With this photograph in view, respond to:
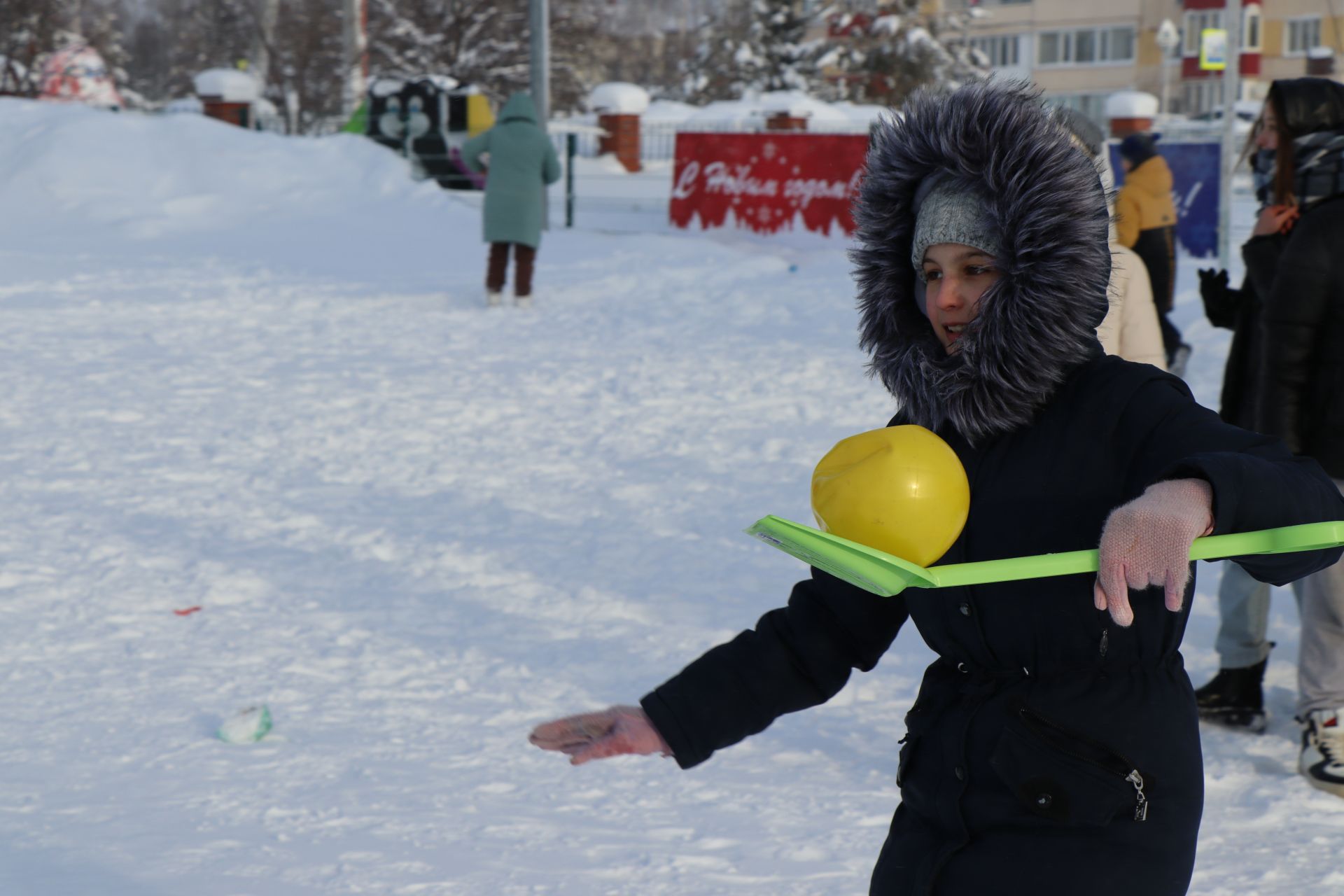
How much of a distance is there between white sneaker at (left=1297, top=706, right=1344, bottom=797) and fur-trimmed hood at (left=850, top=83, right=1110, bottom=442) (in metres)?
2.35

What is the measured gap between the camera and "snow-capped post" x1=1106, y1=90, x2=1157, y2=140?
19141 mm

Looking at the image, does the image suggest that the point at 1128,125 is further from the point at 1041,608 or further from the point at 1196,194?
the point at 1041,608

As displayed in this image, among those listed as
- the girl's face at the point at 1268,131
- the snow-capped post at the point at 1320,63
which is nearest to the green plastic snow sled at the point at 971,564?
the girl's face at the point at 1268,131

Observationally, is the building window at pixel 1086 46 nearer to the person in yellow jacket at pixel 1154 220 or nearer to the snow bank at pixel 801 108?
the snow bank at pixel 801 108

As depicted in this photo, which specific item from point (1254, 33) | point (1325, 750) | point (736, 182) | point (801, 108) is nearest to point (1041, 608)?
point (1325, 750)

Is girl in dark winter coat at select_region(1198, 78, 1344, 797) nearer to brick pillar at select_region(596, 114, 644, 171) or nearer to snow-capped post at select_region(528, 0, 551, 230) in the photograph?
snow-capped post at select_region(528, 0, 551, 230)

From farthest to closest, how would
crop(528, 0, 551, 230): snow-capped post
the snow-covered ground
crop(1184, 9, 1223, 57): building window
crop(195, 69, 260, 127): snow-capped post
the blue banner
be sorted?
crop(1184, 9, 1223, 57): building window, crop(195, 69, 260, 127): snow-capped post, crop(528, 0, 551, 230): snow-capped post, the blue banner, the snow-covered ground

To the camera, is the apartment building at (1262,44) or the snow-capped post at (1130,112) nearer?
the snow-capped post at (1130,112)

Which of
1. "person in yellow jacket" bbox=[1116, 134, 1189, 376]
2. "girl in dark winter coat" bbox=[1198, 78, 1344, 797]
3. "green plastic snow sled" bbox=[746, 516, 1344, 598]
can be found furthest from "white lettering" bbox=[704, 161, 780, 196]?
"green plastic snow sled" bbox=[746, 516, 1344, 598]

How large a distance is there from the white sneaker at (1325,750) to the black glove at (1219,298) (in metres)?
1.18

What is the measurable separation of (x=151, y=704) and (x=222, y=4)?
165ft

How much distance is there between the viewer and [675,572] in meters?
5.44

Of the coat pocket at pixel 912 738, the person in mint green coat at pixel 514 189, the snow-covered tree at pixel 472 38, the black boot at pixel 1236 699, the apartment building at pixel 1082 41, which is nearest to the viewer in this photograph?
the coat pocket at pixel 912 738

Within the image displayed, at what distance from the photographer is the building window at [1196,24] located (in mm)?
52103
